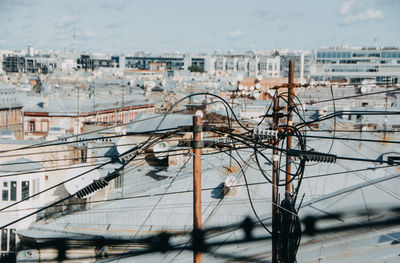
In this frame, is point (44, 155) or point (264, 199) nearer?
point (264, 199)

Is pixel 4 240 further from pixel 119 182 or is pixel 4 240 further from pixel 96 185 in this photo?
pixel 96 185

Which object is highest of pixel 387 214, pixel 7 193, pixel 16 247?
pixel 387 214

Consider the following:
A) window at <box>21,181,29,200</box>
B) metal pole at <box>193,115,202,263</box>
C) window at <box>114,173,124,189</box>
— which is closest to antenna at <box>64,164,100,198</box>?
window at <box>21,181,29,200</box>

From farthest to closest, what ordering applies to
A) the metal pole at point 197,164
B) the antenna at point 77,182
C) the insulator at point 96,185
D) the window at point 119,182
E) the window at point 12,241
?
the window at point 119,182
the window at point 12,241
the antenna at point 77,182
the insulator at point 96,185
the metal pole at point 197,164

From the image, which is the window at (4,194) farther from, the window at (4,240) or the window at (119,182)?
the window at (119,182)

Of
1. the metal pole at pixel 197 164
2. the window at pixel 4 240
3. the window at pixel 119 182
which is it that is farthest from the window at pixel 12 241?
the metal pole at pixel 197 164

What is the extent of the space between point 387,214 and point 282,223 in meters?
2.44

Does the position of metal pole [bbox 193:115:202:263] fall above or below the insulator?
above

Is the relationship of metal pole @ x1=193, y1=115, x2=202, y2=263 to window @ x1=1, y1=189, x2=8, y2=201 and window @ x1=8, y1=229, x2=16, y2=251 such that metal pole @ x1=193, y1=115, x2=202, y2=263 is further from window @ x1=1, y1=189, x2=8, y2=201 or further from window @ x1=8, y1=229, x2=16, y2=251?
window @ x1=1, y1=189, x2=8, y2=201

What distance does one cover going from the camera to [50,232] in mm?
10805

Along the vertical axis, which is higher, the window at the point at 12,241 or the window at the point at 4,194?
the window at the point at 4,194

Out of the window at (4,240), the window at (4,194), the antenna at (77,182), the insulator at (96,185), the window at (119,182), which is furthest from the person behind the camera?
the window at (119,182)

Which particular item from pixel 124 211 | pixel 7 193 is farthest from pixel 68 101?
pixel 124 211

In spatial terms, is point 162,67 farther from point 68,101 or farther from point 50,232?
point 50,232
